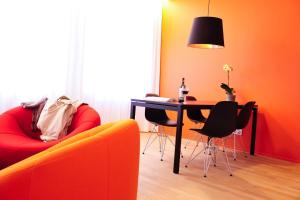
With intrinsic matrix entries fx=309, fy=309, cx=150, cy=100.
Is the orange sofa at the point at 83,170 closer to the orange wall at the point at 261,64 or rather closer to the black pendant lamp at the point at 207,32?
the black pendant lamp at the point at 207,32


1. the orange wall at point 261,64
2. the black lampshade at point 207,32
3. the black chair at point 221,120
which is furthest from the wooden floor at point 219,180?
the black lampshade at point 207,32

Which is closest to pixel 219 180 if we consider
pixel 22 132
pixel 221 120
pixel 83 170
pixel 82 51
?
pixel 221 120

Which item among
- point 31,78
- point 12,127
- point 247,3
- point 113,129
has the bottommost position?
point 12,127

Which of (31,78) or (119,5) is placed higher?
(119,5)

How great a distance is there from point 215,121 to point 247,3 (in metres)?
2.45

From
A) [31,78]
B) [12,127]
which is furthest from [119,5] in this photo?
[12,127]

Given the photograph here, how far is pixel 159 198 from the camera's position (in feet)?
8.68

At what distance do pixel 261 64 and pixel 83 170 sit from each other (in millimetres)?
4318

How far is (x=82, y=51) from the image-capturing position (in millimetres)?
4973

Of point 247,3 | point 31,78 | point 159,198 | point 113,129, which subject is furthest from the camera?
point 247,3

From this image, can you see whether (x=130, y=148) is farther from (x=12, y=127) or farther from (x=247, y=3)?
(x=247, y=3)

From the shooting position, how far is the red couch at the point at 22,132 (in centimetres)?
252

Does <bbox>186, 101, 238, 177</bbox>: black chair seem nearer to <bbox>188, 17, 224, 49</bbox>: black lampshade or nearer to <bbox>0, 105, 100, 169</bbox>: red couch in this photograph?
<bbox>188, 17, 224, 49</bbox>: black lampshade

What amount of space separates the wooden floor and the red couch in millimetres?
818
